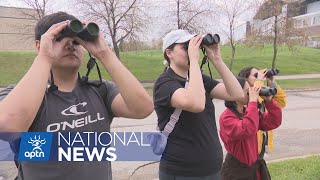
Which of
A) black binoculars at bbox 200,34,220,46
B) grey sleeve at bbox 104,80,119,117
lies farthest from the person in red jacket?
grey sleeve at bbox 104,80,119,117

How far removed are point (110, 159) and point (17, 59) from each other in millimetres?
24263

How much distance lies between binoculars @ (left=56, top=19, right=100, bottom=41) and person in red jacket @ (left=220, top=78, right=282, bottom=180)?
152 cm

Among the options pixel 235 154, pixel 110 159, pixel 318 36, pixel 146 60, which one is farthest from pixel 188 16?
pixel 318 36

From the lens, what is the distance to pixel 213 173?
95.7 inches

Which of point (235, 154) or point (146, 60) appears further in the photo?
point (146, 60)

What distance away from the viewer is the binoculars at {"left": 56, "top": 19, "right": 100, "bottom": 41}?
4.82 ft

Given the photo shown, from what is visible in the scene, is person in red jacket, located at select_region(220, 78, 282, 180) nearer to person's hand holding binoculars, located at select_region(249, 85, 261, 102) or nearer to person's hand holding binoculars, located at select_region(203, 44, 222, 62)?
person's hand holding binoculars, located at select_region(249, 85, 261, 102)

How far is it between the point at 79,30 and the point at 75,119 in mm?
399

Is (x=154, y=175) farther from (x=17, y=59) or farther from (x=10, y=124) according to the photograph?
(x=17, y=59)

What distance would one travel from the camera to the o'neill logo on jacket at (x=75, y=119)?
1.55 m

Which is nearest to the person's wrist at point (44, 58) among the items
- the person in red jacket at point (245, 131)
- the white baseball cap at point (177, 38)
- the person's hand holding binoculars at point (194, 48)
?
the person's hand holding binoculars at point (194, 48)

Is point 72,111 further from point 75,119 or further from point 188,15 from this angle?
point 188,15

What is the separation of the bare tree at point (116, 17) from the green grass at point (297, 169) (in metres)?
12.6

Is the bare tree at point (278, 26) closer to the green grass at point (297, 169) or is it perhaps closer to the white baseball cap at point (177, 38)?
the green grass at point (297, 169)
